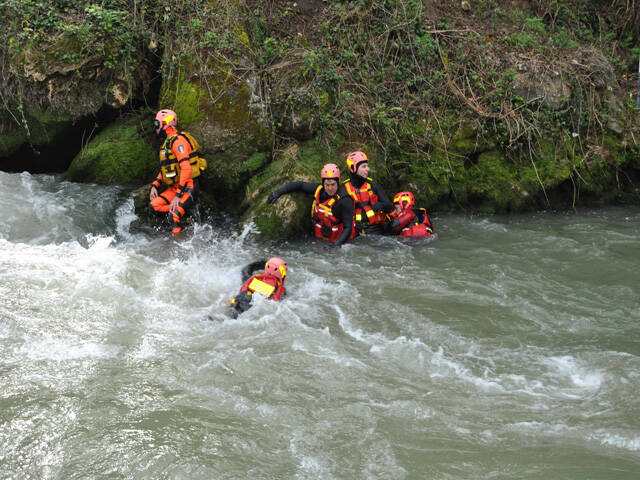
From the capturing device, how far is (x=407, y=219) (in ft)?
27.1

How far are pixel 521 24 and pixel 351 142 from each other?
4.63 meters

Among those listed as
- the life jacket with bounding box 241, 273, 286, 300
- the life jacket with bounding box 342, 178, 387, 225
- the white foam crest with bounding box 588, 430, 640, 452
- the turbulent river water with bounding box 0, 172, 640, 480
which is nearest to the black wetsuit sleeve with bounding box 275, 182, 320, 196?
the life jacket with bounding box 342, 178, 387, 225

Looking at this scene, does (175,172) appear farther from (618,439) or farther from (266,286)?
(618,439)

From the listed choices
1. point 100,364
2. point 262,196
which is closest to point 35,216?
point 262,196

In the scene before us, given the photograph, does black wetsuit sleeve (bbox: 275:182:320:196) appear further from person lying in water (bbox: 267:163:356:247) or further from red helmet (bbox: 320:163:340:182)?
red helmet (bbox: 320:163:340:182)

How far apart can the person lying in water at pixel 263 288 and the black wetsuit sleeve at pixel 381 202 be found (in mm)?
2423

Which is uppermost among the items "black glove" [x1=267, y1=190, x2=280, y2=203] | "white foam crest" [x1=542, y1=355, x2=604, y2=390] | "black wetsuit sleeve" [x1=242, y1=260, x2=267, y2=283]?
"black glove" [x1=267, y1=190, x2=280, y2=203]

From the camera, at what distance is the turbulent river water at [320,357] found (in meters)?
3.81

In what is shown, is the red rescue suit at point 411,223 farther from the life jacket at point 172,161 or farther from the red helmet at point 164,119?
the red helmet at point 164,119

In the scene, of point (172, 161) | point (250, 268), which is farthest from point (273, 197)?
point (250, 268)

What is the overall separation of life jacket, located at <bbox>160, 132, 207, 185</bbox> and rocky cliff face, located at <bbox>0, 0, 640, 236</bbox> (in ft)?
1.35

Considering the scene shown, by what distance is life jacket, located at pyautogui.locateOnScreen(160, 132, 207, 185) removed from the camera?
827 centimetres

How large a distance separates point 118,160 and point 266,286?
4.42 meters

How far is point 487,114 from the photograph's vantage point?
9.52 meters
